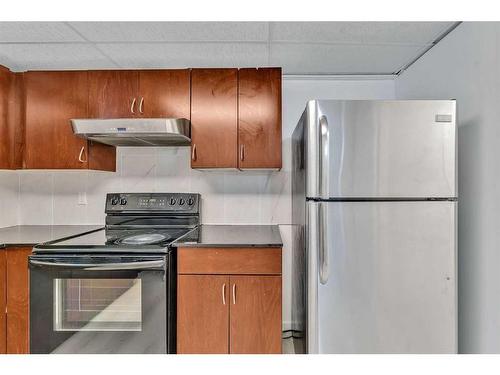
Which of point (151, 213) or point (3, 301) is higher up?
point (151, 213)

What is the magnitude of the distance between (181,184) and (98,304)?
1.04m

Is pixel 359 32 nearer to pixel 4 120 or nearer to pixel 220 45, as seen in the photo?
pixel 220 45

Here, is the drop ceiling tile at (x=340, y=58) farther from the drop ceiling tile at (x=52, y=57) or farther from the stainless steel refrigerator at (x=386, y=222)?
the drop ceiling tile at (x=52, y=57)

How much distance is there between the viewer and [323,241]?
1.78 metres

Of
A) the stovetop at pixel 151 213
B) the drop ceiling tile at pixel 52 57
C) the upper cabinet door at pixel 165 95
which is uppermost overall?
the drop ceiling tile at pixel 52 57

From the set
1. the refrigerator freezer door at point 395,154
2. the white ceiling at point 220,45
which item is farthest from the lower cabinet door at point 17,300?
the refrigerator freezer door at point 395,154

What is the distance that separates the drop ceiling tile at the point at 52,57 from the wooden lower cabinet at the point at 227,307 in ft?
4.53

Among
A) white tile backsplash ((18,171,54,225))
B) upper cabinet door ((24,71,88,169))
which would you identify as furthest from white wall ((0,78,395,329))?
upper cabinet door ((24,71,88,169))

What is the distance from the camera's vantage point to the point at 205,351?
2014mm

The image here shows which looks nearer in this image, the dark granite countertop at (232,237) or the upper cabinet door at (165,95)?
the dark granite countertop at (232,237)

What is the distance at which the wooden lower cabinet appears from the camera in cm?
201

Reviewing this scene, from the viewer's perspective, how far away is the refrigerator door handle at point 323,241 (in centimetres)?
177

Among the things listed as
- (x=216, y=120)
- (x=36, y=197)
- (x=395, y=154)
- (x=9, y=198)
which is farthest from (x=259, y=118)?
(x=9, y=198)

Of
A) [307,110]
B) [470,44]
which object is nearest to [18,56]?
[307,110]
